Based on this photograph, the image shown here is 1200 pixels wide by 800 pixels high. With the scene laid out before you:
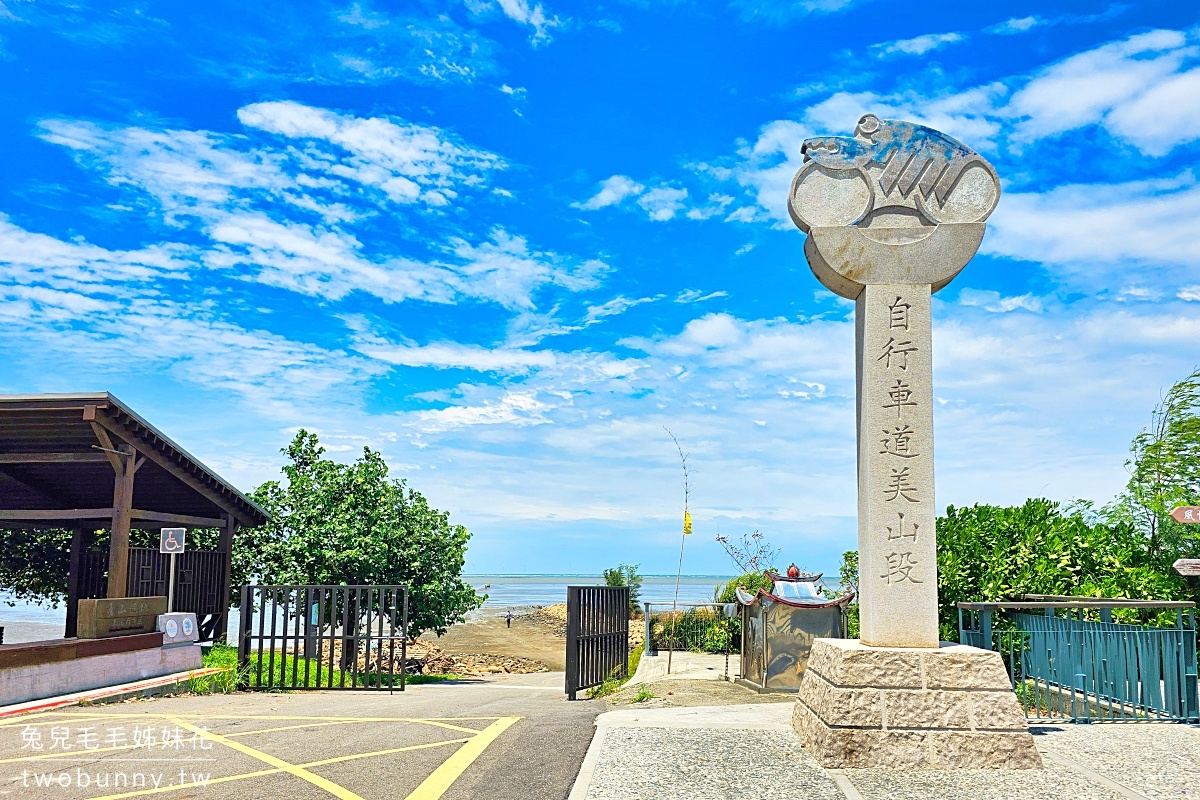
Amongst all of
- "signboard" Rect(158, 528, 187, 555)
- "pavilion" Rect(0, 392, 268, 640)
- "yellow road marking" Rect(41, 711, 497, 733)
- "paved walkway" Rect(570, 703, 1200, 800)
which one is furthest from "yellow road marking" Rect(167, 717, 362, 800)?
"signboard" Rect(158, 528, 187, 555)

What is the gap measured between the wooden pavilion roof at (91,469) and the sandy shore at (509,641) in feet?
40.7

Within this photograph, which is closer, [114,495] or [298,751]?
[298,751]

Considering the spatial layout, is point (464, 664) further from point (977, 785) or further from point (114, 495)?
point (977, 785)

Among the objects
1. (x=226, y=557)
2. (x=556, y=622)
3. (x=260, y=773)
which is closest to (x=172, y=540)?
(x=226, y=557)

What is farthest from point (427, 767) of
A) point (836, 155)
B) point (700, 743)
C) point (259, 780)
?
point (836, 155)

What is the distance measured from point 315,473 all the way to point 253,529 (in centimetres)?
210

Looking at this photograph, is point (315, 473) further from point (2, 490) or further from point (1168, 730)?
point (1168, 730)

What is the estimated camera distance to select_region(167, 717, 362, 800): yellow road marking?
247 inches

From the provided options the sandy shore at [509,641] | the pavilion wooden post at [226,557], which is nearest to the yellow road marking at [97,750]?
the pavilion wooden post at [226,557]

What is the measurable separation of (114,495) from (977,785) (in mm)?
13747

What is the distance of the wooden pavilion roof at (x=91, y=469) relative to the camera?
1402 cm

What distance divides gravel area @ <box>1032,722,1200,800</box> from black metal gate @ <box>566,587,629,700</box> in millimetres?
6125

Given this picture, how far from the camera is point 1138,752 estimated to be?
24.0 ft

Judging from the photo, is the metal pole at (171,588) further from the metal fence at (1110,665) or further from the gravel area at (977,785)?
the gravel area at (977,785)
